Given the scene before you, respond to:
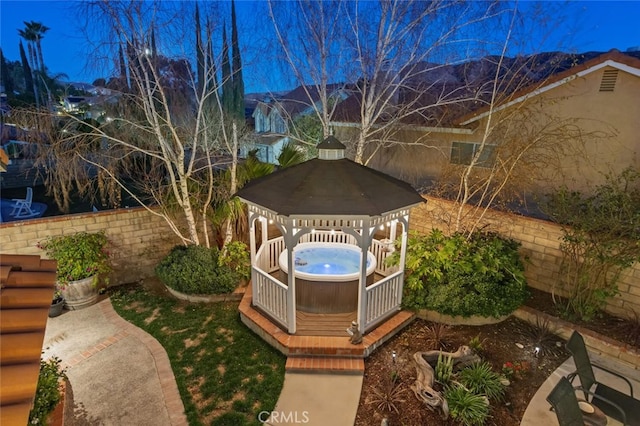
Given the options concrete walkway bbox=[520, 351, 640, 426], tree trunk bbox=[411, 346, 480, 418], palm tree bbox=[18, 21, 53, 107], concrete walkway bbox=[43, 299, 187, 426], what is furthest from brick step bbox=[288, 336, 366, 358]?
palm tree bbox=[18, 21, 53, 107]

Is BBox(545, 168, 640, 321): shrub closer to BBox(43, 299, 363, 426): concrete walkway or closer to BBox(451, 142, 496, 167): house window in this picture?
BBox(43, 299, 363, 426): concrete walkway

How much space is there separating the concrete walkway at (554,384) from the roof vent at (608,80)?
7432 mm

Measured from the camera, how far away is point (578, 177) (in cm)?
1014

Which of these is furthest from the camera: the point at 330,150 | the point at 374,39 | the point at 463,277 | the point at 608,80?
the point at 608,80

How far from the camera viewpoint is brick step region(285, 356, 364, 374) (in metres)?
5.93

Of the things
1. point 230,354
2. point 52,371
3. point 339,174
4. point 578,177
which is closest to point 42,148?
point 52,371

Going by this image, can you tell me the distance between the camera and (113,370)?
19.7 feet

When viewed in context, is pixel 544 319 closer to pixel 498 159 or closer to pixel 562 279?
pixel 562 279

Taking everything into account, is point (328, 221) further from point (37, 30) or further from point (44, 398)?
point (37, 30)

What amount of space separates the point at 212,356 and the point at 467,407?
444cm

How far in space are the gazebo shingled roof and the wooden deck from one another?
8.08ft

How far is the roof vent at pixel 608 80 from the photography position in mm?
9305

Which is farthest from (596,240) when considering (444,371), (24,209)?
(24,209)

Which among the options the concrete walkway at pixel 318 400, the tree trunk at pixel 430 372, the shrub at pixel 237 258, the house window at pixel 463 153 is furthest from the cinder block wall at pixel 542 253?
the shrub at pixel 237 258
